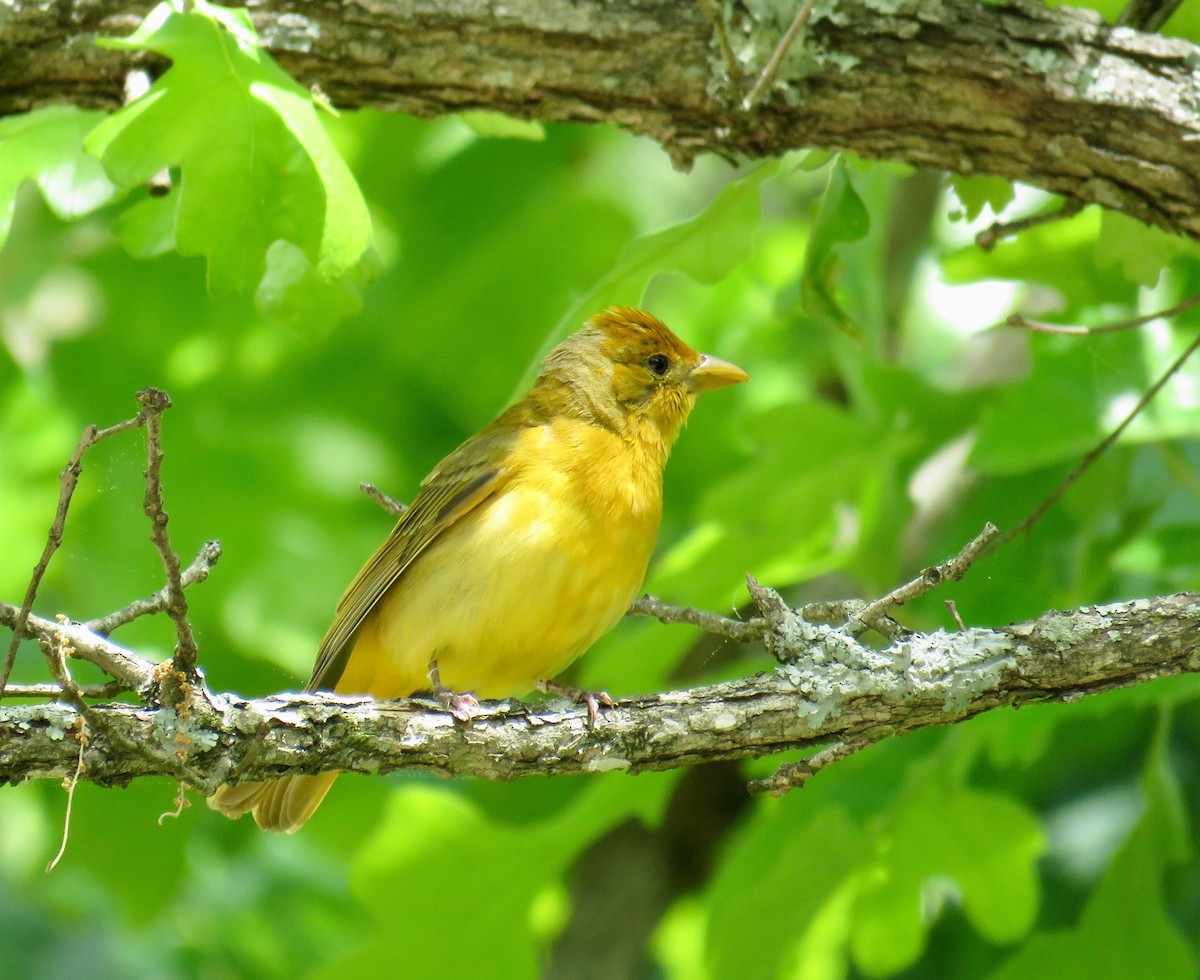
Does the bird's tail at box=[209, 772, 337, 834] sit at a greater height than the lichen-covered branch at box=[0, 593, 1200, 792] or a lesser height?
lesser

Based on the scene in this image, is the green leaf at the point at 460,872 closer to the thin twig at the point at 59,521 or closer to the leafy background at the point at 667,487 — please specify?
the leafy background at the point at 667,487

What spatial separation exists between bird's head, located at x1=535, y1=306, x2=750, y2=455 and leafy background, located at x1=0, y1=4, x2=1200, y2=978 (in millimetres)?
293

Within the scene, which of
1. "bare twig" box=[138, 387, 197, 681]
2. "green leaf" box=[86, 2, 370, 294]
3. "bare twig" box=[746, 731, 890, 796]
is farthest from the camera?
"green leaf" box=[86, 2, 370, 294]

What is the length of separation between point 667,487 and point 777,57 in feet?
13.5

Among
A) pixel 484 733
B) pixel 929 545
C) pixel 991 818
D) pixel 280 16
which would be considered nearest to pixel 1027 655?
pixel 484 733

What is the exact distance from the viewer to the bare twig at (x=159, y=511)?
2498mm

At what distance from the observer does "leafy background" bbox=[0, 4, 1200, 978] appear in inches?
172

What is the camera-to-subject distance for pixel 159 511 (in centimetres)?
262

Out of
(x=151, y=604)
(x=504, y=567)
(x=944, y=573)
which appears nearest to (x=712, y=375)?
(x=504, y=567)

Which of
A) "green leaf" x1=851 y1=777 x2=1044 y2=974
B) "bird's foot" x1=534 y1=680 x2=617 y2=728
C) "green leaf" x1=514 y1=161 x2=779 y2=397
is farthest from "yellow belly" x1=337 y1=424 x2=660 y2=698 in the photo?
"green leaf" x1=851 y1=777 x2=1044 y2=974

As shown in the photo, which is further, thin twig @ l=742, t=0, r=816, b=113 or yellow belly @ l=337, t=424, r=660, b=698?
yellow belly @ l=337, t=424, r=660, b=698

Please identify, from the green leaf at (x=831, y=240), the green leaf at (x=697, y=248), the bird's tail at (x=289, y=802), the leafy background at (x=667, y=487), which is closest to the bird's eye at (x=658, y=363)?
the leafy background at (x=667, y=487)

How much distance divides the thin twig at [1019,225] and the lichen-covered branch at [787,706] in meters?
1.50

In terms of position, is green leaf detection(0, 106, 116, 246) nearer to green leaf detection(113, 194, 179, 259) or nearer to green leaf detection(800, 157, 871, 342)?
green leaf detection(113, 194, 179, 259)
